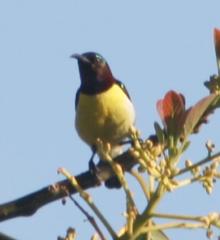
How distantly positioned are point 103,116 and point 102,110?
0.06 metres

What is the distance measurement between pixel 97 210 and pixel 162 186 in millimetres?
142

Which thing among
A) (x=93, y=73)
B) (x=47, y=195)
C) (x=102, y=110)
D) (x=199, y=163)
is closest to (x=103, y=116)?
(x=102, y=110)

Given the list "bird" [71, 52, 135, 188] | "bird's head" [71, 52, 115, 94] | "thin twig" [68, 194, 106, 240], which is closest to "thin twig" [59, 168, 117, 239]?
"thin twig" [68, 194, 106, 240]

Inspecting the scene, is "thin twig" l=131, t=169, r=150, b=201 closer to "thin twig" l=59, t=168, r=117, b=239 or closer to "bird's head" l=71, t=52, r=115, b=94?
"thin twig" l=59, t=168, r=117, b=239

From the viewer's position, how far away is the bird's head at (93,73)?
5.35 meters

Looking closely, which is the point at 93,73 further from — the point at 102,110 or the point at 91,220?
the point at 91,220

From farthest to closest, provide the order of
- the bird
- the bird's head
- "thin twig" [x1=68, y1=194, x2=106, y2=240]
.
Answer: the bird's head < the bird < "thin twig" [x1=68, y1=194, x2=106, y2=240]

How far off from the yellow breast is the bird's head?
0.17m

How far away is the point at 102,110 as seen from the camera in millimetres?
4945

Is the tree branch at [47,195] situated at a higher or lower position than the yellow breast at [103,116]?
higher

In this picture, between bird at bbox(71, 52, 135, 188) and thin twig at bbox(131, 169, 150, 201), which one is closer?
thin twig at bbox(131, 169, 150, 201)

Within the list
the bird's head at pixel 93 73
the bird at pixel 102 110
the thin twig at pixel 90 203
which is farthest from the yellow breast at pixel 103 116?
the thin twig at pixel 90 203

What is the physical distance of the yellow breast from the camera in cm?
475

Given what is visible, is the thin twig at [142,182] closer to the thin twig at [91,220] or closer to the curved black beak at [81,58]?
the thin twig at [91,220]
